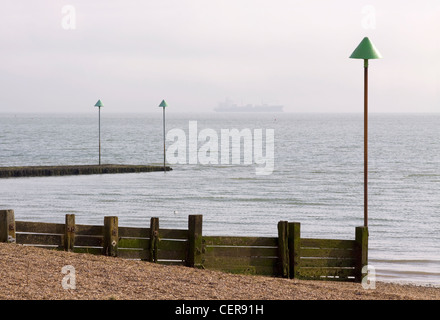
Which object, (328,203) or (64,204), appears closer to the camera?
(64,204)

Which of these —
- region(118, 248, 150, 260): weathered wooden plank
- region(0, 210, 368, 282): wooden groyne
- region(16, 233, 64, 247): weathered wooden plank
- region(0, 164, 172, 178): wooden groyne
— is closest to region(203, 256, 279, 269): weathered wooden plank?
region(0, 210, 368, 282): wooden groyne

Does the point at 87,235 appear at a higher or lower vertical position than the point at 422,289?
higher

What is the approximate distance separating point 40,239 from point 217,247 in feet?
11.9

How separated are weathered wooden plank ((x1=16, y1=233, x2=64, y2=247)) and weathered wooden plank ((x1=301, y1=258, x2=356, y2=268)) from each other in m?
4.91

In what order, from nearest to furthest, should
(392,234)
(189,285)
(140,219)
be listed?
(189,285), (392,234), (140,219)

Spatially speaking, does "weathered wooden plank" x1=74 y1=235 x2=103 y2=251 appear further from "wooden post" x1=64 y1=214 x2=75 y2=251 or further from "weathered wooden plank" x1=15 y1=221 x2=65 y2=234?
"weathered wooden plank" x1=15 y1=221 x2=65 y2=234

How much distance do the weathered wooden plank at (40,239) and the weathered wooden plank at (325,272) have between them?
16.0ft

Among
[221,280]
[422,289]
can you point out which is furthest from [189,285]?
[422,289]

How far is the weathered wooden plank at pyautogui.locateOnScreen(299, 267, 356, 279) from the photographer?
15258 millimetres

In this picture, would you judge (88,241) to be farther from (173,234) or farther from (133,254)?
(173,234)

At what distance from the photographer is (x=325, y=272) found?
15312 mm

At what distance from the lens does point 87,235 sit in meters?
15.8
